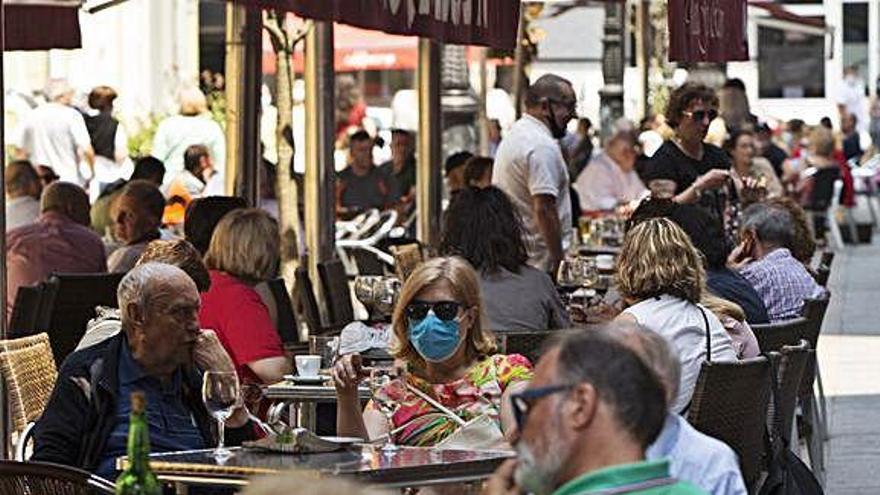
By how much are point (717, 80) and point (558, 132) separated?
78.8 ft

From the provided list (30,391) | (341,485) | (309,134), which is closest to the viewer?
(341,485)

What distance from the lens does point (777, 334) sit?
9.14 meters

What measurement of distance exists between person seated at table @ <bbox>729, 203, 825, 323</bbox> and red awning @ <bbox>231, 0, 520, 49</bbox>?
4.82 feet

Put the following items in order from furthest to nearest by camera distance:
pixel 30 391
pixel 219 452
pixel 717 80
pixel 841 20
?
pixel 841 20 → pixel 717 80 → pixel 30 391 → pixel 219 452

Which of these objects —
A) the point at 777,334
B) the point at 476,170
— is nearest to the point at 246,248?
the point at 777,334

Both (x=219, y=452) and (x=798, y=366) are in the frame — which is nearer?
(x=219, y=452)

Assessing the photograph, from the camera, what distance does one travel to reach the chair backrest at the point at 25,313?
10.4 m

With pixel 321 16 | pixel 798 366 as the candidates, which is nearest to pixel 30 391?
pixel 321 16

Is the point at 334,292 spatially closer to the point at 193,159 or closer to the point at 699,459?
the point at 699,459

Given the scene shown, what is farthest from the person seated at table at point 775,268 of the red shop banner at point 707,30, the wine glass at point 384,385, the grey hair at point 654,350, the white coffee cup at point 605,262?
the grey hair at point 654,350

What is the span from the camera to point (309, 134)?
1540 cm

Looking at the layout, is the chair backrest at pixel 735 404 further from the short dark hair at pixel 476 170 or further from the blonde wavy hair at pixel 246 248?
the short dark hair at pixel 476 170

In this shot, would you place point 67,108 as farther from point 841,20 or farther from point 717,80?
point 841,20

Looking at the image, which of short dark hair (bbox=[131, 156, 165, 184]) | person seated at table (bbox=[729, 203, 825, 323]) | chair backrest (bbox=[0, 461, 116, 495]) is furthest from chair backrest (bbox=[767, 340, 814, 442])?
short dark hair (bbox=[131, 156, 165, 184])
